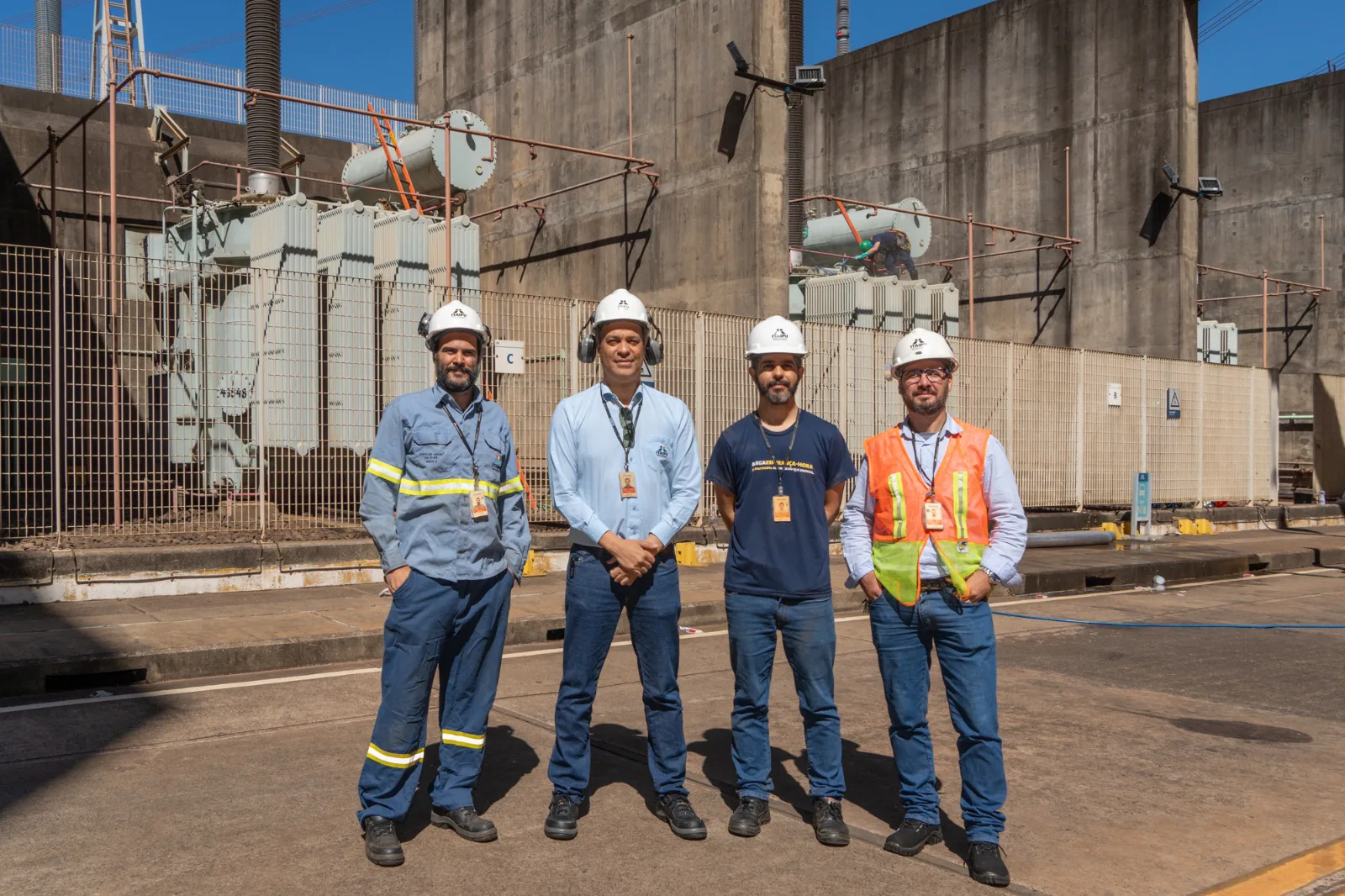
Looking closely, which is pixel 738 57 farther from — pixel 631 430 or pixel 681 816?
pixel 681 816

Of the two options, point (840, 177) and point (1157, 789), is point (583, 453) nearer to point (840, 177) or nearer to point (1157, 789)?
point (1157, 789)

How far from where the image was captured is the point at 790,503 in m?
4.57

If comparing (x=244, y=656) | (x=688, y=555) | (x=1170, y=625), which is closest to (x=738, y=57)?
(x=688, y=555)

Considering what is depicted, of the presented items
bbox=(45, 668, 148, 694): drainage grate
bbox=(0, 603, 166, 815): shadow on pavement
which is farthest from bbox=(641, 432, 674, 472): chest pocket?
bbox=(45, 668, 148, 694): drainage grate

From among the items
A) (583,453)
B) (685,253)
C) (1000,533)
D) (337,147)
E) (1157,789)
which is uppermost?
(337,147)

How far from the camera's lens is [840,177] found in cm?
3288

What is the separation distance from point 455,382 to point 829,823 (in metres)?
2.20

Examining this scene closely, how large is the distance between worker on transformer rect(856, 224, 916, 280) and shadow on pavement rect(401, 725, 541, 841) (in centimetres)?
1852

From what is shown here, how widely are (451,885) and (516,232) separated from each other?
1955 centimetres

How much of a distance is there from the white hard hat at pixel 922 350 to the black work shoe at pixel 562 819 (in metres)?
2.06

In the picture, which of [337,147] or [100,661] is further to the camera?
[337,147]

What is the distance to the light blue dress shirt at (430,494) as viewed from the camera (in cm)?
436

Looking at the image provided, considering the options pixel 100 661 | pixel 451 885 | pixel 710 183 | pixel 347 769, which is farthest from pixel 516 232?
pixel 451 885

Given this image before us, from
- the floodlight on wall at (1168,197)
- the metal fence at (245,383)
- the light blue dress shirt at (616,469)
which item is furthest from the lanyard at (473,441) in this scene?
the floodlight on wall at (1168,197)
